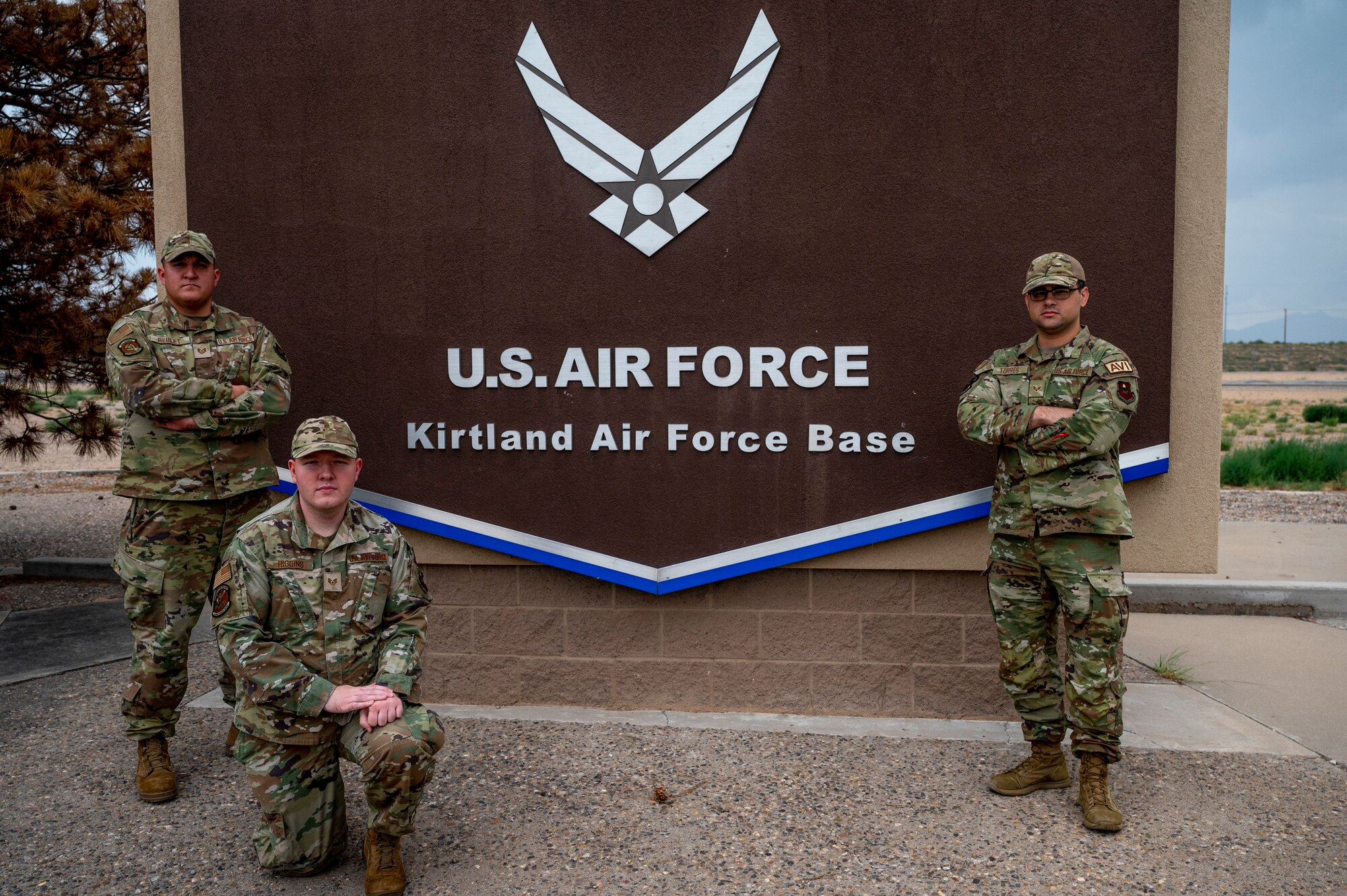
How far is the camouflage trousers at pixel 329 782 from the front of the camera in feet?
9.45

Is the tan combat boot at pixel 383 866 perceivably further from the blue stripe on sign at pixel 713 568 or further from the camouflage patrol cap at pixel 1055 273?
the camouflage patrol cap at pixel 1055 273

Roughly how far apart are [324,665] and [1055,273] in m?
2.82

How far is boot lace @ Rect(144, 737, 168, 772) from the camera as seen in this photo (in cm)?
373

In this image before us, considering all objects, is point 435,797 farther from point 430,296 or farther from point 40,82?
point 40,82

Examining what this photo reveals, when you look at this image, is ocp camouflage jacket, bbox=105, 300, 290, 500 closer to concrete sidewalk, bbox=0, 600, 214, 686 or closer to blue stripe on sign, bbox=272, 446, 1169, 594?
blue stripe on sign, bbox=272, 446, 1169, 594

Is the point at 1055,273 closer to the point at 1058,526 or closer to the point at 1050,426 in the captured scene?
the point at 1050,426

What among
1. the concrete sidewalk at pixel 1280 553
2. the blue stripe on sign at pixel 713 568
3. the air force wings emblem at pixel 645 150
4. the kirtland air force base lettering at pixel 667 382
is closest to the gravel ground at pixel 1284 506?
the concrete sidewalk at pixel 1280 553

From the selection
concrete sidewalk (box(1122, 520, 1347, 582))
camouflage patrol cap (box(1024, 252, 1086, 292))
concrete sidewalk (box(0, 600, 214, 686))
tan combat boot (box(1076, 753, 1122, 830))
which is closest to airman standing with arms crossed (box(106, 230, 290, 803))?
concrete sidewalk (box(0, 600, 214, 686))

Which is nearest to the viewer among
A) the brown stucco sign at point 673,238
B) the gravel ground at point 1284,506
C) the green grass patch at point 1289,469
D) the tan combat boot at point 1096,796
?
the tan combat boot at point 1096,796

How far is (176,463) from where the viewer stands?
382cm

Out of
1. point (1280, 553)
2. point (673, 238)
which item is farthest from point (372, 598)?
point (1280, 553)

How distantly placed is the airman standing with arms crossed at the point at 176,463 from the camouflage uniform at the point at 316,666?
79 centimetres

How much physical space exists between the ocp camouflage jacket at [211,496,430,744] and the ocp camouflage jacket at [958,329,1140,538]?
2146mm

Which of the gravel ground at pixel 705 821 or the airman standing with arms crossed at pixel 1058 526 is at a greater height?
the airman standing with arms crossed at pixel 1058 526
